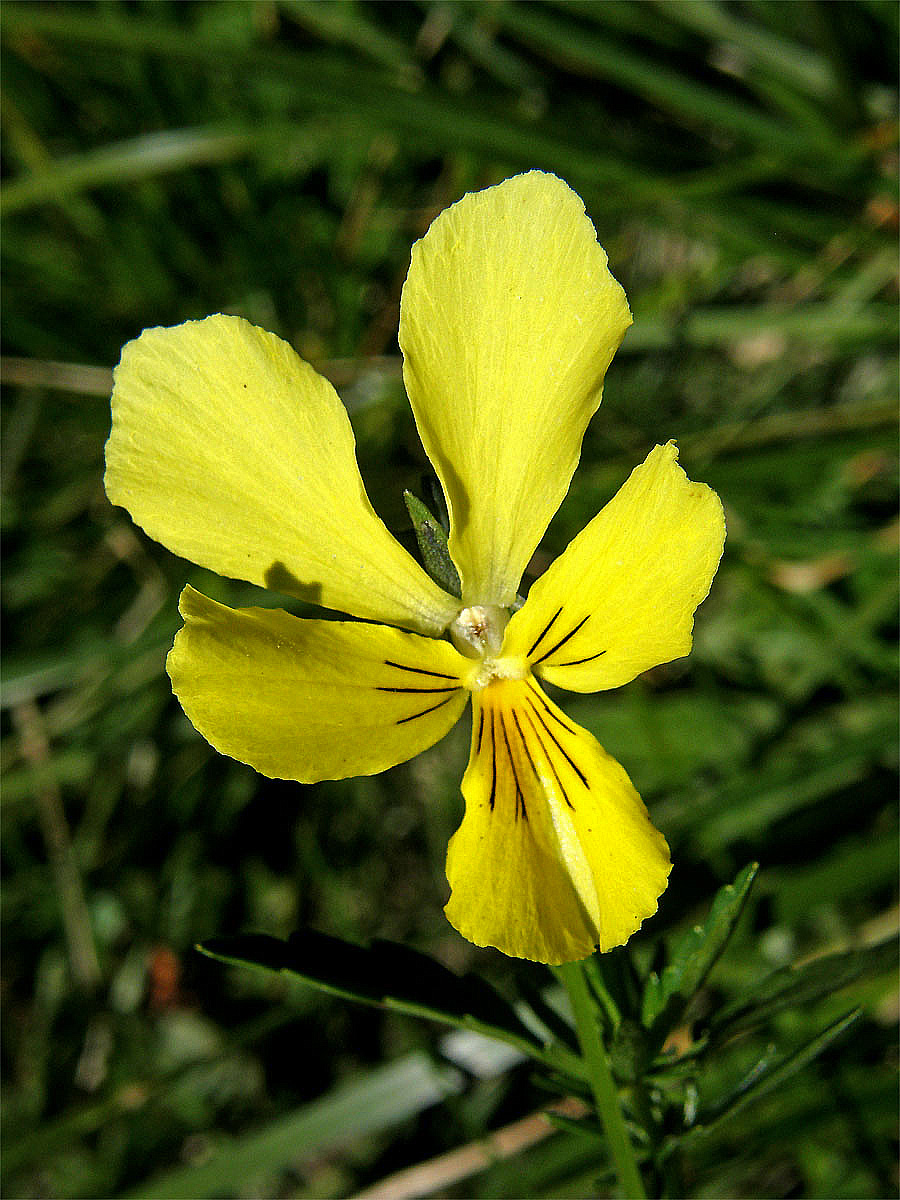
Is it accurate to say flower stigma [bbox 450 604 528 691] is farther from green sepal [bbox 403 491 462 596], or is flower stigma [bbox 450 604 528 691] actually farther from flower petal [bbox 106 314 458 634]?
flower petal [bbox 106 314 458 634]

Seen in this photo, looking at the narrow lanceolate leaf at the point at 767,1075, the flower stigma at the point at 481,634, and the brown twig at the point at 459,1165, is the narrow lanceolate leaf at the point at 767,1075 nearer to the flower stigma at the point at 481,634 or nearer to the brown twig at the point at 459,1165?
the flower stigma at the point at 481,634

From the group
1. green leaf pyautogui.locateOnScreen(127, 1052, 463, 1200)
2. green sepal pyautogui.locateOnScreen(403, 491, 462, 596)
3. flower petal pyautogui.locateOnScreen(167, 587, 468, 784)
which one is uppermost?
green sepal pyautogui.locateOnScreen(403, 491, 462, 596)

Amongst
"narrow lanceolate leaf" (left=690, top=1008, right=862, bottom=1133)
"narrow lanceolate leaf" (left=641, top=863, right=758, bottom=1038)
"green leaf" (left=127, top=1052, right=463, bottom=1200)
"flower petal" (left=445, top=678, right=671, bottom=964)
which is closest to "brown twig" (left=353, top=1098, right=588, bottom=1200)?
"green leaf" (left=127, top=1052, right=463, bottom=1200)

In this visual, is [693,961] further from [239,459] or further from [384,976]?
[239,459]

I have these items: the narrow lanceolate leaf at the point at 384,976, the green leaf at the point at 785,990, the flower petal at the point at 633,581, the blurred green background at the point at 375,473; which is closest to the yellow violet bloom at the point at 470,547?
the flower petal at the point at 633,581

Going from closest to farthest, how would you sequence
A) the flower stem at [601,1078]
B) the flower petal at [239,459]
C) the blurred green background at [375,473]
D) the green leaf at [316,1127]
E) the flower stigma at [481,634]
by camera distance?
the flower stem at [601,1078] → the flower petal at [239,459] → the flower stigma at [481,634] → the green leaf at [316,1127] → the blurred green background at [375,473]
